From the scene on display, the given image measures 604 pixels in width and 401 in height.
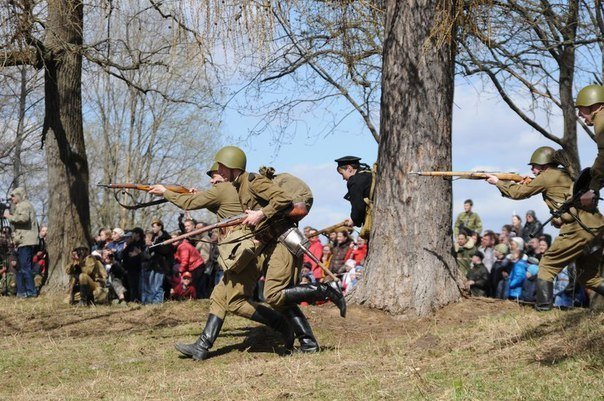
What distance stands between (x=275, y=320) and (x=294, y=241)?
2.94 ft

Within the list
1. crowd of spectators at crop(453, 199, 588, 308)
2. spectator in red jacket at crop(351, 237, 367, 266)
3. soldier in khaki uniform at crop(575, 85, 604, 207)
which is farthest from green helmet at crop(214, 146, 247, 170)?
spectator in red jacket at crop(351, 237, 367, 266)

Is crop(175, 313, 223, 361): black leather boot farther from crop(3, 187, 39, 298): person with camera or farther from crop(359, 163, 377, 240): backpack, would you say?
crop(3, 187, 39, 298): person with camera

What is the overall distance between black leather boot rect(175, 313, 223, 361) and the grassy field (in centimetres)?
12

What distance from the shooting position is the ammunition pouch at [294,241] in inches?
358

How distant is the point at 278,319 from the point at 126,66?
6.98 meters

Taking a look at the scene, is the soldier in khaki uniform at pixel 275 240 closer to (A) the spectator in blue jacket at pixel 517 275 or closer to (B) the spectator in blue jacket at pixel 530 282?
(B) the spectator in blue jacket at pixel 530 282

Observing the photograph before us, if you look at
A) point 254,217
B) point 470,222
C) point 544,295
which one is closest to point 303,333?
point 254,217

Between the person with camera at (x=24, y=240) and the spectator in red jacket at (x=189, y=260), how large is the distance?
8.86 ft

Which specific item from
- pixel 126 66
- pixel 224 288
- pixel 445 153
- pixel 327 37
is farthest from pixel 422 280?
pixel 126 66

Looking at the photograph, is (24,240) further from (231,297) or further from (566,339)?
(566,339)

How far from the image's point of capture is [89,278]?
1499 centimetres

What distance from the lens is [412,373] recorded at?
739 cm

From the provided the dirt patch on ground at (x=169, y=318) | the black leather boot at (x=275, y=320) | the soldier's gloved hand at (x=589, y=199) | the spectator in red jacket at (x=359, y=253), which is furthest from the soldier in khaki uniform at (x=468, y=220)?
the black leather boot at (x=275, y=320)

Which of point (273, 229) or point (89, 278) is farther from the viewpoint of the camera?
point (89, 278)
